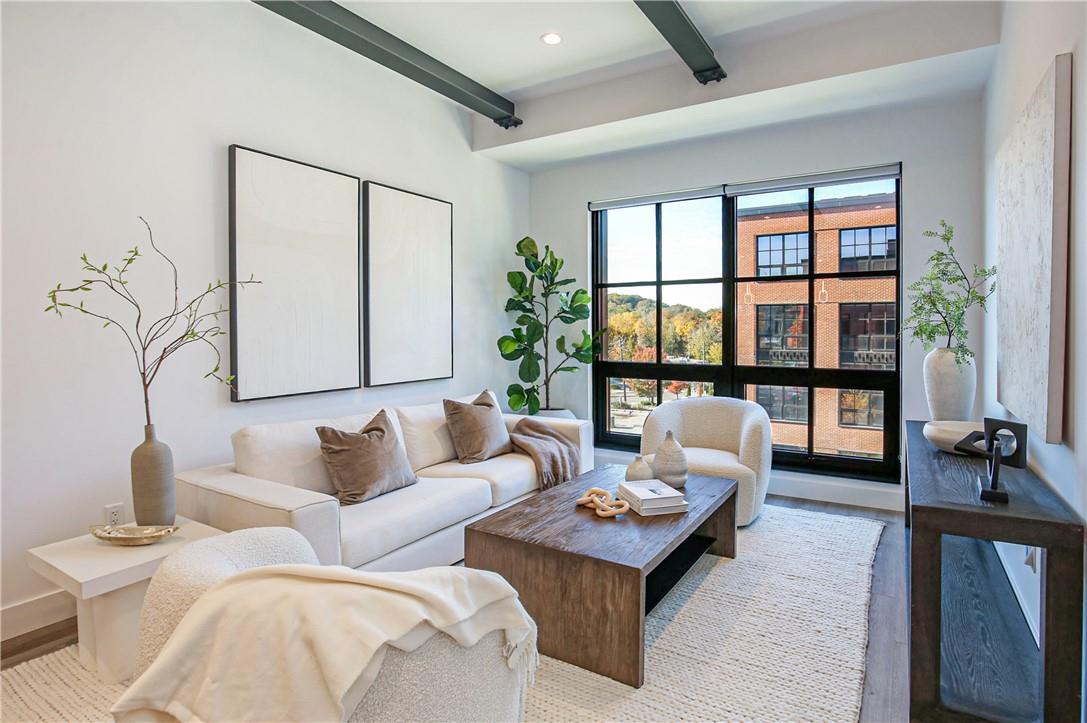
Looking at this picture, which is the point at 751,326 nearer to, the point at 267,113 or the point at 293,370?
the point at 293,370

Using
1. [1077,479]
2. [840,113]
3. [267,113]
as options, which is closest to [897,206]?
[840,113]

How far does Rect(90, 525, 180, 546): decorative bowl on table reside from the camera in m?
2.12

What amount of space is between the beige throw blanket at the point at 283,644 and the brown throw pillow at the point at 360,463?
1.83 meters

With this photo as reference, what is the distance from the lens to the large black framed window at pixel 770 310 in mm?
4039

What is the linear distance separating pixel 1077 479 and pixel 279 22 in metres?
4.08

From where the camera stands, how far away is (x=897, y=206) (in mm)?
3936

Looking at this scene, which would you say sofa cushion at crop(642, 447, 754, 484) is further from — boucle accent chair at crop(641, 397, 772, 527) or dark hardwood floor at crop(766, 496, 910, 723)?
dark hardwood floor at crop(766, 496, 910, 723)

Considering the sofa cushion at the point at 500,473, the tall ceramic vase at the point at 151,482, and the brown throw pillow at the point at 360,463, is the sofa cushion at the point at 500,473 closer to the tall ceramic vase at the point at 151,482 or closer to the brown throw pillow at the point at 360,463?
the brown throw pillow at the point at 360,463

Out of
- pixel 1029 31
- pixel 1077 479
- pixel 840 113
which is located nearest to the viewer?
pixel 1077 479

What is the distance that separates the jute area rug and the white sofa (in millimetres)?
724

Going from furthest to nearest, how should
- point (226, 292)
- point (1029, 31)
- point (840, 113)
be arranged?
1. point (840, 113)
2. point (226, 292)
3. point (1029, 31)

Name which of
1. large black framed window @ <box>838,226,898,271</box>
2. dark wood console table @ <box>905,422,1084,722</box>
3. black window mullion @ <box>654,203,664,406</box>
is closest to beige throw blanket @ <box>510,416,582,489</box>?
black window mullion @ <box>654,203,664,406</box>

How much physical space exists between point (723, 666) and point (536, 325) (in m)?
3.11

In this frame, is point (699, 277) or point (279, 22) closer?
point (279, 22)
